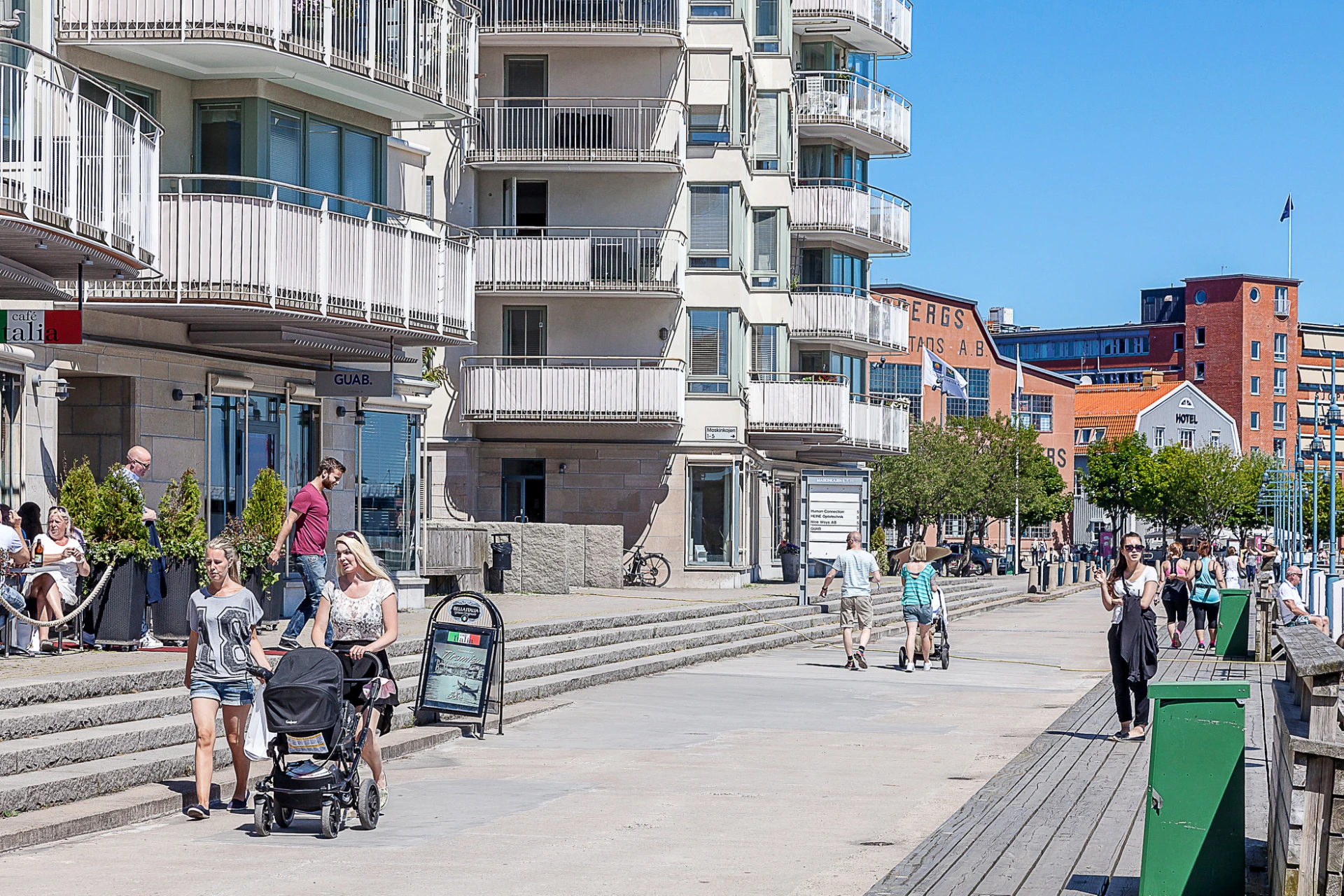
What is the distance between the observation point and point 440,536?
27.5 metres

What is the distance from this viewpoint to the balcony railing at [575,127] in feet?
119

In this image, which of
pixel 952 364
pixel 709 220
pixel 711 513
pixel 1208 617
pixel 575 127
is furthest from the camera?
pixel 952 364

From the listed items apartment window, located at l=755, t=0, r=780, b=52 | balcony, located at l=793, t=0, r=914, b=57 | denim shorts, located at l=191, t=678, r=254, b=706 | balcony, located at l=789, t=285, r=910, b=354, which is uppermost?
balcony, located at l=793, t=0, r=914, b=57

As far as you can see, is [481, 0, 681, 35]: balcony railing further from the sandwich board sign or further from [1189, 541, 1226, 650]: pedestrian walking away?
[1189, 541, 1226, 650]: pedestrian walking away

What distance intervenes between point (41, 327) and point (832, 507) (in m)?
21.3

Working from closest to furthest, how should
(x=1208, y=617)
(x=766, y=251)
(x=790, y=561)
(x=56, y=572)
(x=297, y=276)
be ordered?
(x=56, y=572) → (x=297, y=276) → (x=1208, y=617) → (x=790, y=561) → (x=766, y=251)

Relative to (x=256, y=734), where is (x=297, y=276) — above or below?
above

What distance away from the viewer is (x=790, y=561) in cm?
3991

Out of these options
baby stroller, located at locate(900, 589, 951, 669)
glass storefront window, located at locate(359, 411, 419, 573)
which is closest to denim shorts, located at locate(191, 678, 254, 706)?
glass storefront window, located at locate(359, 411, 419, 573)

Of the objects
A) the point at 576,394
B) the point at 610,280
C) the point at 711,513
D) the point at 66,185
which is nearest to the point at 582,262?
the point at 610,280

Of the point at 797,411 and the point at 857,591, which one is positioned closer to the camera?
the point at 857,591

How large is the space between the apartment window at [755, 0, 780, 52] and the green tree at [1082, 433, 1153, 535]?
68086 mm

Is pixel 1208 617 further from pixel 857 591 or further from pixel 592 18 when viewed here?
pixel 592 18

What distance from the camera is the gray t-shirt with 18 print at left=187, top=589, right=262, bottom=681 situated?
1059 centimetres
